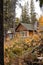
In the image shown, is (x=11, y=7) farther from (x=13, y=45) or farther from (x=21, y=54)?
(x=21, y=54)

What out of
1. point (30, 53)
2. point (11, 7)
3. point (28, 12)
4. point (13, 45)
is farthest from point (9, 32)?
point (28, 12)

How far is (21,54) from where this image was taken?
12680 millimetres

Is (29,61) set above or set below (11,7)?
below

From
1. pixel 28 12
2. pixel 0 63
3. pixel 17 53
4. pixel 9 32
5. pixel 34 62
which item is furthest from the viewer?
pixel 28 12

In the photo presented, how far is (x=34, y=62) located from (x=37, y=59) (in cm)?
41

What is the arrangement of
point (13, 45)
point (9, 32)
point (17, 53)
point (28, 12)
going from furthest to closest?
1. point (28, 12)
2. point (9, 32)
3. point (13, 45)
4. point (17, 53)

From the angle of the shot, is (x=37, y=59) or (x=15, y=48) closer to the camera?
(x=37, y=59)

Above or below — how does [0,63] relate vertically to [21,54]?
above

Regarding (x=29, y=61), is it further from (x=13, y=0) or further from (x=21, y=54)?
(x=13, y=0)

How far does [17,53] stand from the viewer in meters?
12.9

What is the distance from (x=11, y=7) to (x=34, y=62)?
1115 cm

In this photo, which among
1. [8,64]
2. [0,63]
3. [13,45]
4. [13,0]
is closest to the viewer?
[0,63]

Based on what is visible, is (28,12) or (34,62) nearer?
(34,62)

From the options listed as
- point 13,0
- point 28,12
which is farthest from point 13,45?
point 28,12
